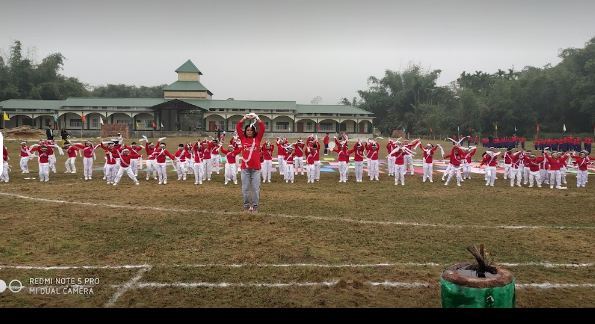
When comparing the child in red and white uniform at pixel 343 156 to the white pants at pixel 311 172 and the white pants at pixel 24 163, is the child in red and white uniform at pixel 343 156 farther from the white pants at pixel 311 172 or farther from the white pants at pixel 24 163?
the white pants at pixel 24 163

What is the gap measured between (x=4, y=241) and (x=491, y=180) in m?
16.2

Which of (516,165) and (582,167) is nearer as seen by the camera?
(582,167)

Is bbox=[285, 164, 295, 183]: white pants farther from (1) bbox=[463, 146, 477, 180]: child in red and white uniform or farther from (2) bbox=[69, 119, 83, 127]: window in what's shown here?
(2) bbox=[69, 119, 83, 127]: window

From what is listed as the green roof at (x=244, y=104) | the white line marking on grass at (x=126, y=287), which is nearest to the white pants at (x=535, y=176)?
the white line marking on grass at (x=126, y=287)

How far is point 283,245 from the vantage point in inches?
326

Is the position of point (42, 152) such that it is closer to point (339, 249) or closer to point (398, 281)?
point (339, 249)

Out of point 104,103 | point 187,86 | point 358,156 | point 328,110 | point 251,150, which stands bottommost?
point 358,156

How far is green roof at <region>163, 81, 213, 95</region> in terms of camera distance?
6581cm

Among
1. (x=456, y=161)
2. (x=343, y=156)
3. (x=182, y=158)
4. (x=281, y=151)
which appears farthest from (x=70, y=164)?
(x=456, y=161)

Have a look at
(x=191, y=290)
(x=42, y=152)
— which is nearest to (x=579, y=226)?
(x=191, y=290)

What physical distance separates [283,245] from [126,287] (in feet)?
10.00

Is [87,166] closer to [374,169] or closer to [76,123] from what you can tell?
[374,169]

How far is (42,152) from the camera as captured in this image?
57.9 ft

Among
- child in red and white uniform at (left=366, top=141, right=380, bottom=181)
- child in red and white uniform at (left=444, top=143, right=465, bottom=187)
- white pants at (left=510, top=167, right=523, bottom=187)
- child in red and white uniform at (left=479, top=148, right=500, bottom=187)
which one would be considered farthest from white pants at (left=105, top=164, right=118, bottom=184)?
white pants at (left=510, top=167, right=523, bottom=187)
